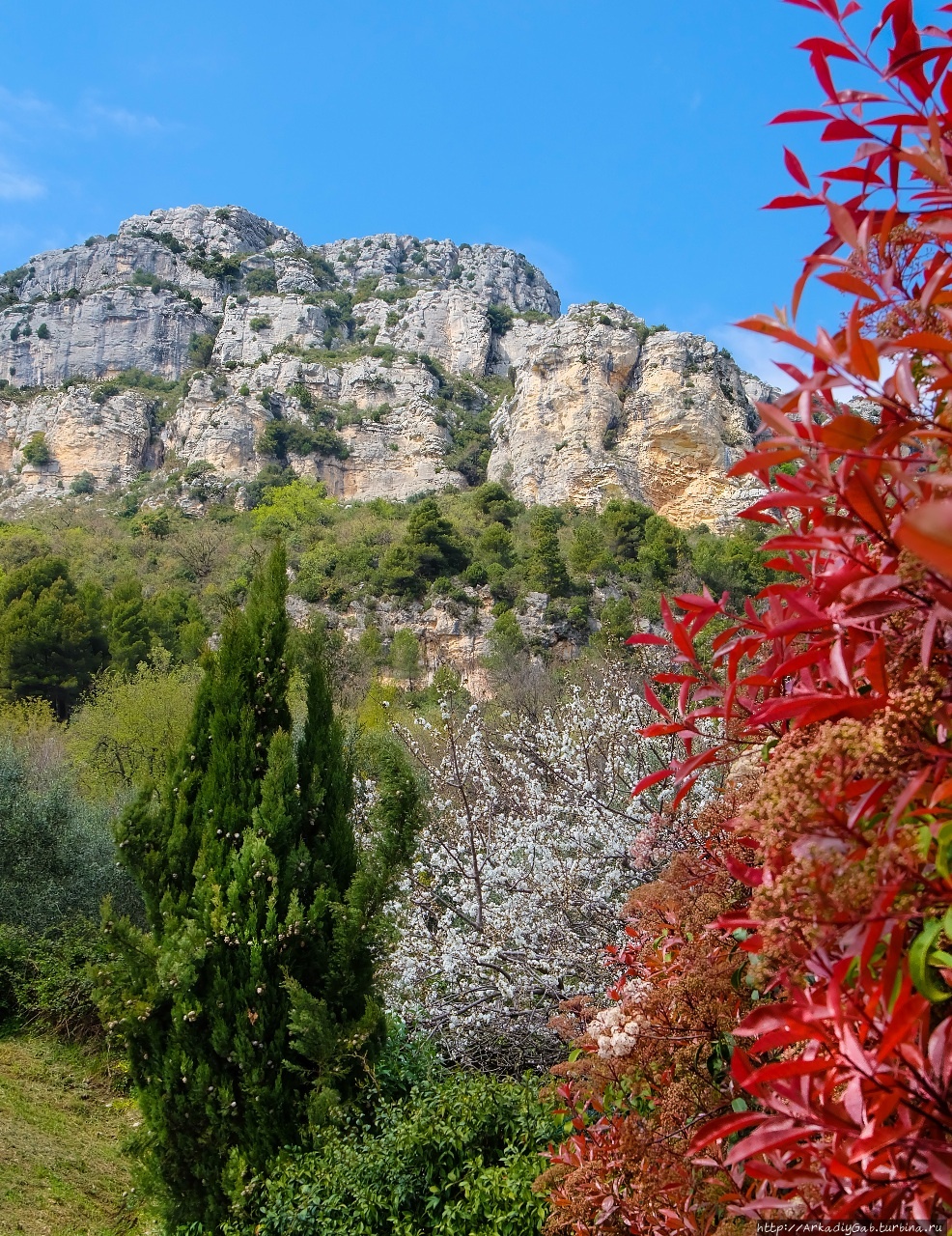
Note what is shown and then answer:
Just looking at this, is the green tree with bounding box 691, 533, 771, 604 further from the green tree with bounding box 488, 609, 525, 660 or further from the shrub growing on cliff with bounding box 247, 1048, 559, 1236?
the shrub growing on cliff with bounding box 247, 1048, 559, 1236

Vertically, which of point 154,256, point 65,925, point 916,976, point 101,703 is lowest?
point 65,925

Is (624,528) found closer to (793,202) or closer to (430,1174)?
(430,1174)

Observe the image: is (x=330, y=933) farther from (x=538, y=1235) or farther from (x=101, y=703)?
(x=101, y=703)

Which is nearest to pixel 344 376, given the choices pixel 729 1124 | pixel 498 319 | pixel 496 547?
pixel 498 319

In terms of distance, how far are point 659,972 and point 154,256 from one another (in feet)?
223

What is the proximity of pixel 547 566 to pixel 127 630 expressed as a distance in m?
13.4

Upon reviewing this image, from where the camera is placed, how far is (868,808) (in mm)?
653

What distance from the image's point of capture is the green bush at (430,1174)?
8.99 feet

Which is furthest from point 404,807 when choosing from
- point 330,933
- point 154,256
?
point 154,256

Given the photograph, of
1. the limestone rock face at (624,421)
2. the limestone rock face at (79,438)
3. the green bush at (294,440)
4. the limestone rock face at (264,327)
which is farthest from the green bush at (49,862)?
the limestone rock face at (264,327)

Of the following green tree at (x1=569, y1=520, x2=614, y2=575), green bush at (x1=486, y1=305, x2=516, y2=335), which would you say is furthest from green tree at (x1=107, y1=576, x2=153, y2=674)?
green bush at (x1=486, y1=305, x2=516, y2=335)

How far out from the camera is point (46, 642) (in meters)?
22.0

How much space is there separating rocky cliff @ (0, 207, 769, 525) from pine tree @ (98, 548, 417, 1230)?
27810 millimetres

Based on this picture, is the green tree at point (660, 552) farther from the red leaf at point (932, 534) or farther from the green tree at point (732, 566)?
the red leaf at point (932, 534)
